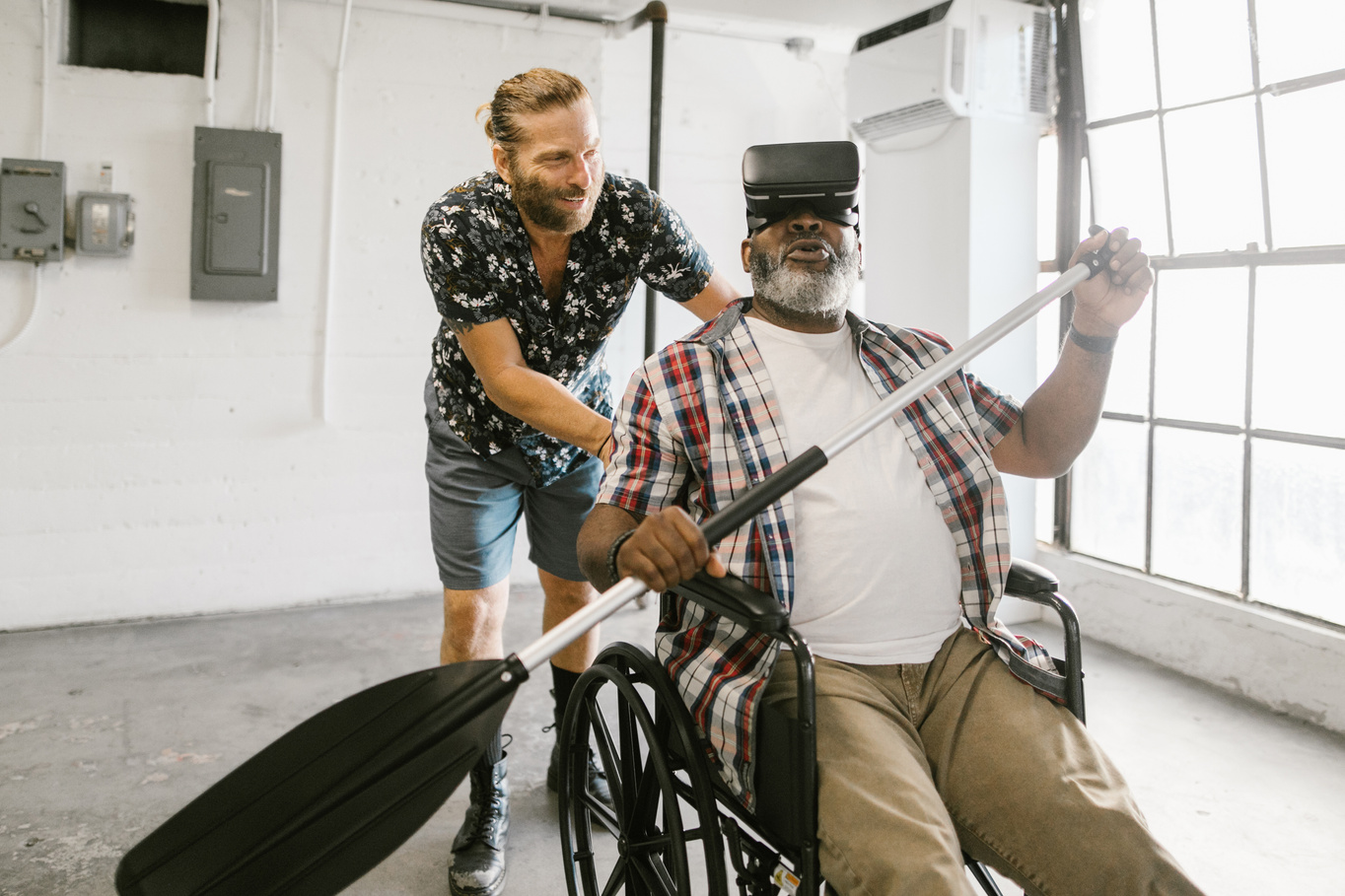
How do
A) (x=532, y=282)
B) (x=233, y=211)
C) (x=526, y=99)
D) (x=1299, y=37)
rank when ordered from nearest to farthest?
(x=526, y=99) → (x=532, y=282) → (x=1299, y=37) → (x=233, y=211)

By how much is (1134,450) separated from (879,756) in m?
2.51

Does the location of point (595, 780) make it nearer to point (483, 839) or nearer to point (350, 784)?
point (483, 839)

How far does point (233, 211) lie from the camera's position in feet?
11.4

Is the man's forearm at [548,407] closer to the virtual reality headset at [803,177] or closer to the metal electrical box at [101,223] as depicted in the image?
the virtual reality headset at [803,177]

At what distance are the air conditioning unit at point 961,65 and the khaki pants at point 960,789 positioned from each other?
2418 millimetres

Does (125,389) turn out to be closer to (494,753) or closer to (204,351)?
(204,351)

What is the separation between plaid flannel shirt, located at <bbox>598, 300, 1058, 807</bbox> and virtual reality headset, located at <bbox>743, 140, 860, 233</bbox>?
0.22m

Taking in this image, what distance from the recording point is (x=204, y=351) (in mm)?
3576

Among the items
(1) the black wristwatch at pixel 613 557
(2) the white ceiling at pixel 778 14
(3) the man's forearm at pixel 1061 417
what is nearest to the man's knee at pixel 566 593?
(1) the black wristwatch at pixel 613 557

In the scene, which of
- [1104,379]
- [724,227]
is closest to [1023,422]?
[1104,379]

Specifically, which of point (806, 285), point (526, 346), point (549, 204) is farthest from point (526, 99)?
point (806, 285)

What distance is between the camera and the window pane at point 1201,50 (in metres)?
2.80

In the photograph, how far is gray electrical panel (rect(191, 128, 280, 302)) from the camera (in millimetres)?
3451

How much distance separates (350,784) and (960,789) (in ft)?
2.63
